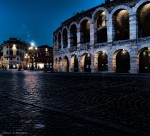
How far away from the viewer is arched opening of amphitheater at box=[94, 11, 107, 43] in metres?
33.9

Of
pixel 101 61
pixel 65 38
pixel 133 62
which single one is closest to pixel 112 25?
pixel 101 61

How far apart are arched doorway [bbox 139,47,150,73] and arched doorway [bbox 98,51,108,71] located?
18.5 ft

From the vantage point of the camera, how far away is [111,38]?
102 ft

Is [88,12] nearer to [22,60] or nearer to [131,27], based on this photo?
[131,27]

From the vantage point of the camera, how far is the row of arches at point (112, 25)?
28.2 metres

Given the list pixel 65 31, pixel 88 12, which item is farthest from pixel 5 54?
pixel 88 12

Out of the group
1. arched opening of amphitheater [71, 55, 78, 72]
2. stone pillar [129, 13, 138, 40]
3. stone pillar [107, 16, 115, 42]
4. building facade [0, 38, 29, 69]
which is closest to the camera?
stone pillar [129, 13, 138, 40]

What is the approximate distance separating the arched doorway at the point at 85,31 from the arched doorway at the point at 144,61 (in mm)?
11277

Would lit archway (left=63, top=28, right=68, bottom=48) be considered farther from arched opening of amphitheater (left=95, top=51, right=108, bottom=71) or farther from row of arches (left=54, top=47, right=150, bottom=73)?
arched opening of amphitheater (left=95, top=51, right=108, bottom=71)

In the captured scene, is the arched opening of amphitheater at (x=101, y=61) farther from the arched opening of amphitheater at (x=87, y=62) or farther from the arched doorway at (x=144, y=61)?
the arched doorway at (x=144, y=61)

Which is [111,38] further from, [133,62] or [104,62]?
[133,62]

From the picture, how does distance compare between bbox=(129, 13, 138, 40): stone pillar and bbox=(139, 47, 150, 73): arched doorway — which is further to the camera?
bbox=(129, 13, 138, 40): stone pillar

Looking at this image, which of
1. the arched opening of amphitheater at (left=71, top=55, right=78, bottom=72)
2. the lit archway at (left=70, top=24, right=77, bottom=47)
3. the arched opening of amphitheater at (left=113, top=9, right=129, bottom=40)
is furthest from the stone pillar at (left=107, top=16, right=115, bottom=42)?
the lit archway at (left=70, top=24, right=77, bottom=47)

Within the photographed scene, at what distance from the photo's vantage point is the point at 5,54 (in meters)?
114
